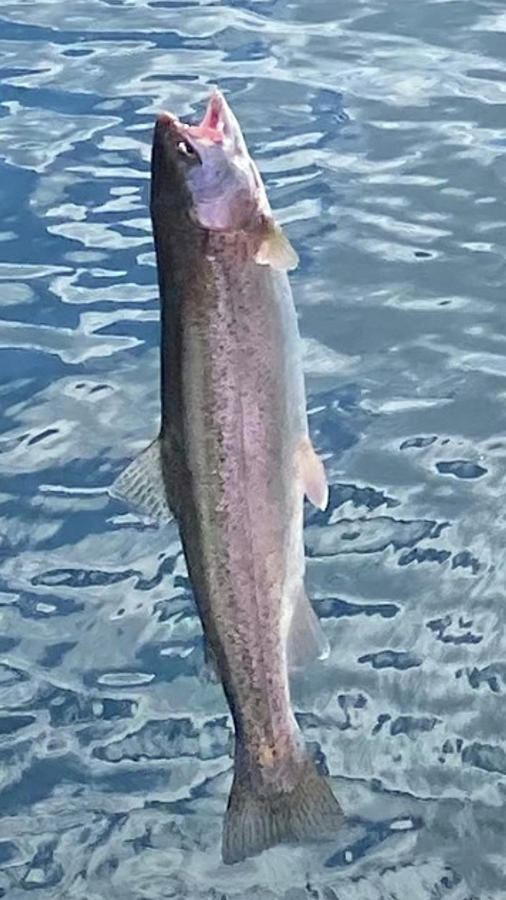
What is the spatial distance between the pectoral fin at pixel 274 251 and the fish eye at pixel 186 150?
105 millimetres

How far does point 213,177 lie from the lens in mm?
1950

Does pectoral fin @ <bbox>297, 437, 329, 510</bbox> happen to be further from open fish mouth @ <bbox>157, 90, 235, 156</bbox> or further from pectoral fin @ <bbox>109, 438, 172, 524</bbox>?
open fish mouth @ <bbox>157, 90, 235, 156</bbox>

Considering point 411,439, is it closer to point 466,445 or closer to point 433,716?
point 466,445

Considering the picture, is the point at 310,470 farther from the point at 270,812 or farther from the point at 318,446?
the point at 318,446

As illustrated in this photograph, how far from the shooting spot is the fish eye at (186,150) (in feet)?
6.41

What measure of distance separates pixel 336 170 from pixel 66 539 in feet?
7.12

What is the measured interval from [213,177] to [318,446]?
2735mm

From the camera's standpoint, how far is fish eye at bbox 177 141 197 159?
1954 millimetres

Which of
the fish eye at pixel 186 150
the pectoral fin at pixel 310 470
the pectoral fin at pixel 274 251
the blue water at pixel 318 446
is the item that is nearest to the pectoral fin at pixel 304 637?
the pectoral fin at pixel 310 470

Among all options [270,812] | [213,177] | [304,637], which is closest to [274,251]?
[213,177]

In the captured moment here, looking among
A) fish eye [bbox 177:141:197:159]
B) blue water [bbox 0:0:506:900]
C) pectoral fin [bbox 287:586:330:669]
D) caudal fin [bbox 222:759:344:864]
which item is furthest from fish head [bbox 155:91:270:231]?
blue water [bbox 0:0:506:900]

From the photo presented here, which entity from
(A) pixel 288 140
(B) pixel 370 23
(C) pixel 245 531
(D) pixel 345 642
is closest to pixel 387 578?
(D) pixel 345 642

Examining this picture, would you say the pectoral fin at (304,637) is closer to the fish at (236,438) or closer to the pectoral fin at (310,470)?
the fish at (236,438)

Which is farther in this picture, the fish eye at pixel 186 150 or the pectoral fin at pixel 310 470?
the pectoral fin at pixel 310 470
